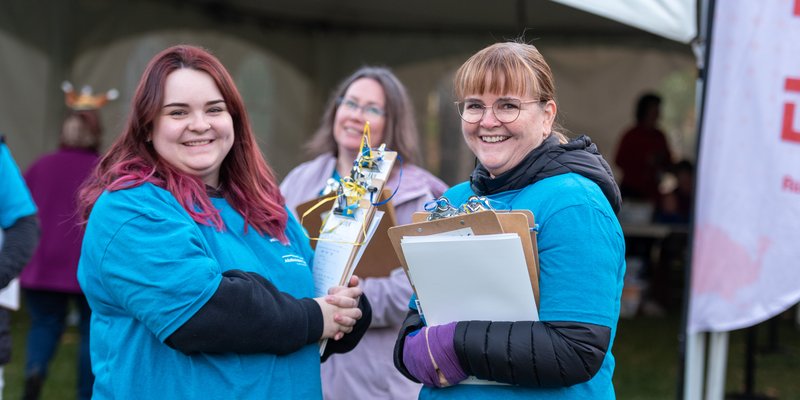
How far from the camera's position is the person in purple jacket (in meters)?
4.36


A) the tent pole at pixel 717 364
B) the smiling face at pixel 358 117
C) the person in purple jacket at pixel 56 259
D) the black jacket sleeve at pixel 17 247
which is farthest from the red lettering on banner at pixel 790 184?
the person in purple jacket at pixel 56 259

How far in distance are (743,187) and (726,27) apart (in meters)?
0.67

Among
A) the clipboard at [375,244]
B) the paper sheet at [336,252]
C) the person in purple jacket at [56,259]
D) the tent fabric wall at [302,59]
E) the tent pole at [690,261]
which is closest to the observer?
the paper sheet at [336,252]

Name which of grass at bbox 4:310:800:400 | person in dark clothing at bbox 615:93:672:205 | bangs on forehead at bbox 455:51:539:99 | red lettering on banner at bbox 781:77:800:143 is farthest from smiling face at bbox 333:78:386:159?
person in dark clothing at bbox 615:93:672:205

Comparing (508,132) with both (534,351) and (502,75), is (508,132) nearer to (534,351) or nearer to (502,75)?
(502,75)

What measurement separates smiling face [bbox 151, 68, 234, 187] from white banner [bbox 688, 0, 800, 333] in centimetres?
236

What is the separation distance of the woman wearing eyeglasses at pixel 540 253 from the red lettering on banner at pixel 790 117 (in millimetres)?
1762

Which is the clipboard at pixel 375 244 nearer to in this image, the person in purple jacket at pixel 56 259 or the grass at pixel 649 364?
the person in purple jacket at pixel 56 259

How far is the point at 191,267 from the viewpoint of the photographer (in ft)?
5.82

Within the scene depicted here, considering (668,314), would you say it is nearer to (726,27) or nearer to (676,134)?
(726,27)

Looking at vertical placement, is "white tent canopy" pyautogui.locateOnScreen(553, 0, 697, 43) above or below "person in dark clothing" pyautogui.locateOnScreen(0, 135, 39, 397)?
above

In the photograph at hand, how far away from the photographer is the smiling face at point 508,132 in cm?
190

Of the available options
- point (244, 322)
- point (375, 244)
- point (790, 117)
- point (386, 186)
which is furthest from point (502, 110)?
point (790, 117)

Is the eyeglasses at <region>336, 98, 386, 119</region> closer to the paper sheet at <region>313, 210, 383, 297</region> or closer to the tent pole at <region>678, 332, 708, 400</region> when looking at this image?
the paper sheet at <region>313, 210, 383, 297</region>
